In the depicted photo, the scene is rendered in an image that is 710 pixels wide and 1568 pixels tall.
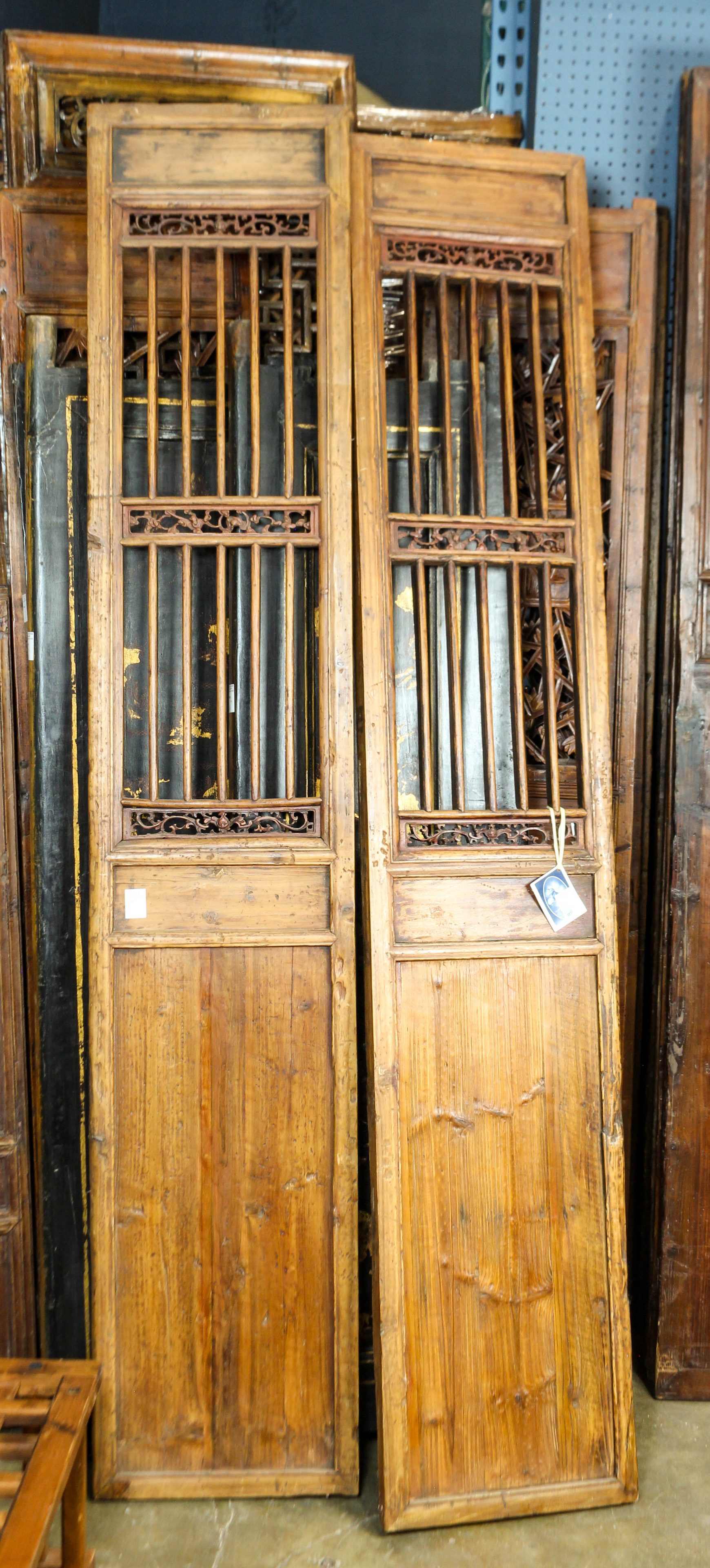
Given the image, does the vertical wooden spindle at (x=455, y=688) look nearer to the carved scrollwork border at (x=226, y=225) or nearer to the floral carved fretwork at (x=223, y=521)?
the floral carved fretwork at (x=223, y=521)

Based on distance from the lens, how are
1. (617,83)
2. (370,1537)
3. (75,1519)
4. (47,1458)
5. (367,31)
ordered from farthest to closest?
(367,31)
(617,83)
(370,1537)
(75,1519)
(47,1458)

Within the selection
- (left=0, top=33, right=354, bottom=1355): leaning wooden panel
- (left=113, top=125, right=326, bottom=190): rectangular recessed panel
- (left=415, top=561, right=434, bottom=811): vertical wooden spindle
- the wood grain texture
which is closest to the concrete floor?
the wood grain texture

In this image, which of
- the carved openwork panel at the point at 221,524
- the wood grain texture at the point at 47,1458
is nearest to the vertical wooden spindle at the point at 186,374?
the carved openwork panel at the point at 221,524

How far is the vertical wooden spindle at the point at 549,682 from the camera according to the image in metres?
2.11

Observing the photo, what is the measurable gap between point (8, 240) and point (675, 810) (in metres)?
2.06

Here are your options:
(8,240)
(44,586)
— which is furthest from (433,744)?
(8,240)

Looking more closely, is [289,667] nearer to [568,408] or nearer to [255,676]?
[255,676]

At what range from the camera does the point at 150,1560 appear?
1808 millimetres

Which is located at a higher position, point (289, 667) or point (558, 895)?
point (289, 667)

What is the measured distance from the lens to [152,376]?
2.04 metres

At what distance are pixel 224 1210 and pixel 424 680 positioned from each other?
1190 millimetres

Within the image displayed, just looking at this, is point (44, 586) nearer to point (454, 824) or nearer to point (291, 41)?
point (454, 824)

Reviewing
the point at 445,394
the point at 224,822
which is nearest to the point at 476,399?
the point at 445,394

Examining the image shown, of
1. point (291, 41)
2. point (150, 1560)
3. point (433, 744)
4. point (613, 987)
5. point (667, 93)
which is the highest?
point (291, 41)
